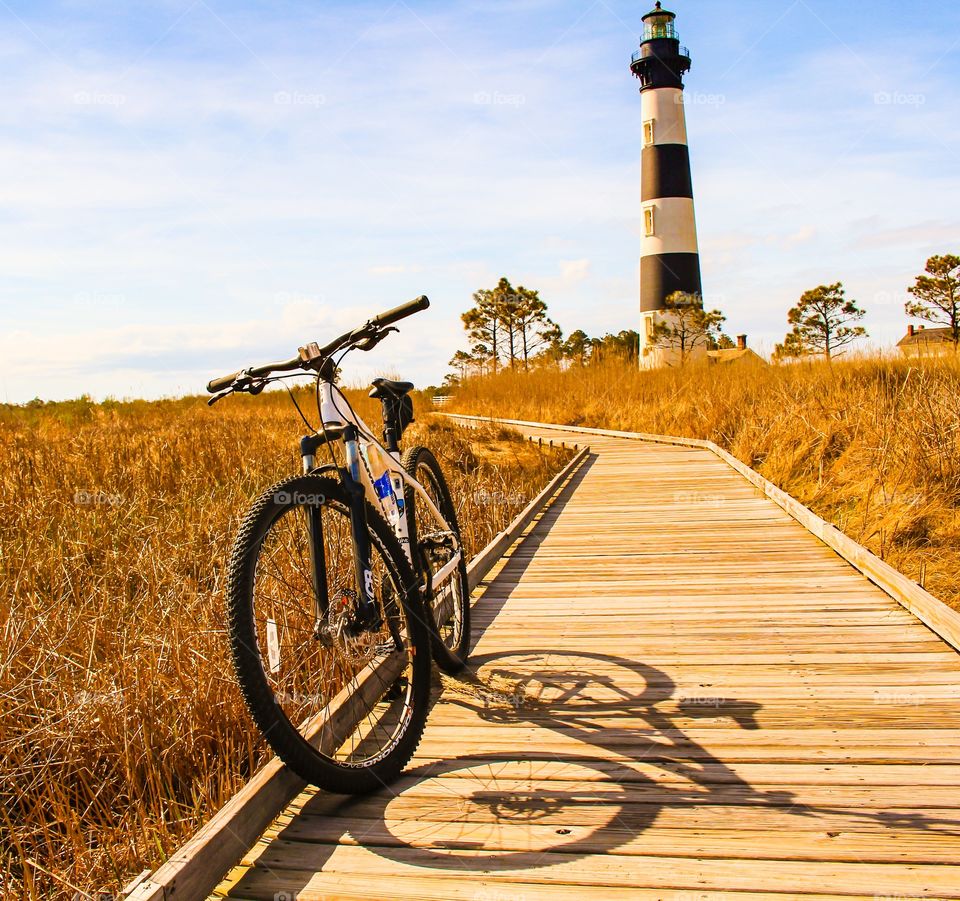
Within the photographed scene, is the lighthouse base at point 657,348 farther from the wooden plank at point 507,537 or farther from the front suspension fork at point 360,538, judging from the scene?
the front suspension fork at point 360,538

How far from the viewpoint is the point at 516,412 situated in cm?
1948

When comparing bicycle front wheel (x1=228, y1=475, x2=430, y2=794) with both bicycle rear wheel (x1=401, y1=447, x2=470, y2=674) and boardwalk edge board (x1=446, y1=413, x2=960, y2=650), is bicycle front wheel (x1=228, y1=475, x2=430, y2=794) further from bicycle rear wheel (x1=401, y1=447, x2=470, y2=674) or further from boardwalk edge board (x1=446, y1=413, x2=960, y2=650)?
boardwalk edge board (x1=446, y1=413, x2=960, y2=650)

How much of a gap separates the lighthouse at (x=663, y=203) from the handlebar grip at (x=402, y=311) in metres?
26.8

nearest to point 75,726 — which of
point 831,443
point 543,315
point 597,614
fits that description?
point 597,614

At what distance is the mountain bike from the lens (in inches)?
83.7

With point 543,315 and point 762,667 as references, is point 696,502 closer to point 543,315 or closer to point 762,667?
point 762,667

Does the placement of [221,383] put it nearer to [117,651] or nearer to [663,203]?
[117,651]

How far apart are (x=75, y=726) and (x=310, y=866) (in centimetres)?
127

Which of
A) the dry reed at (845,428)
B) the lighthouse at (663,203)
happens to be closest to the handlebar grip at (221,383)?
the dry reed at (845,428)

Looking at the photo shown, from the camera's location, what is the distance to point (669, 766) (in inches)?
98.7

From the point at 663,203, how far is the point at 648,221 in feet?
2.50

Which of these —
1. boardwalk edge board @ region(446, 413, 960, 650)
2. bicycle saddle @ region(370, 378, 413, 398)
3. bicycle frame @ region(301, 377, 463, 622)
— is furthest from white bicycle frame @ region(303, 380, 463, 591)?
boardwalk edge board @ region(446, 413, 960, 650)

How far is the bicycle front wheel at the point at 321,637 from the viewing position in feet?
6.88

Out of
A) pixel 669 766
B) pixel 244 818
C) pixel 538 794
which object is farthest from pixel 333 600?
pixel 669 766
